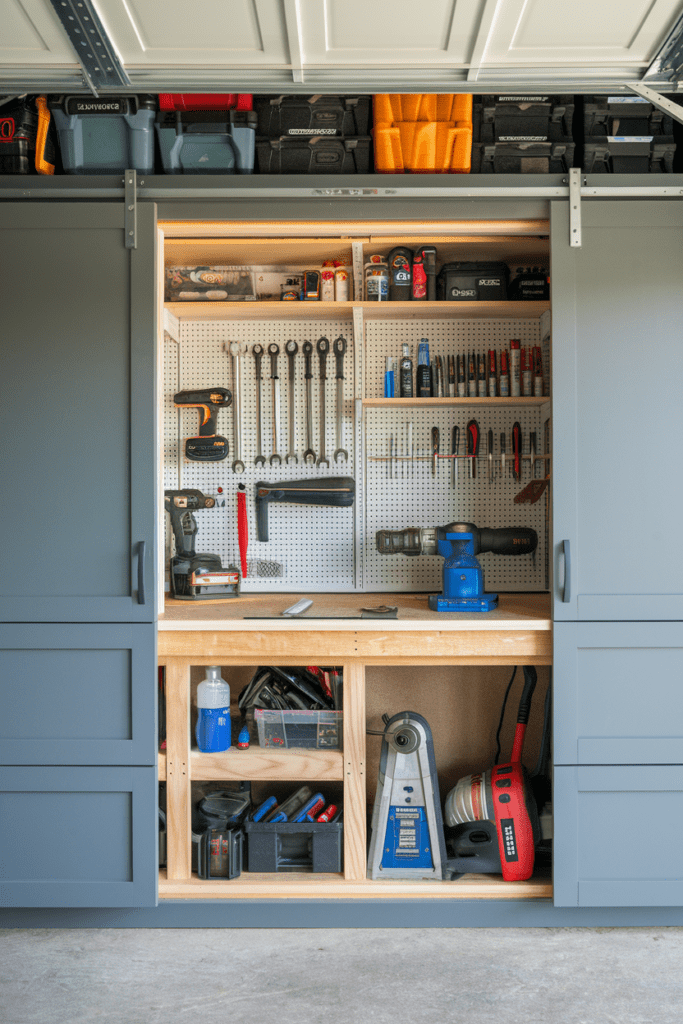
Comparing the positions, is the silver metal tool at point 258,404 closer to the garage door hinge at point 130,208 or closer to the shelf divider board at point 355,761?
the garage door hinge at point 130,208

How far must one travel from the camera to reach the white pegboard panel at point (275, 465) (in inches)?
112

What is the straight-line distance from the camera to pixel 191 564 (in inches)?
103

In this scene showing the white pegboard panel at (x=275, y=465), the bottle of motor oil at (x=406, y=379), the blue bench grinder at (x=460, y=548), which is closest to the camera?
the blue bench grinder at (x=460, y=548)

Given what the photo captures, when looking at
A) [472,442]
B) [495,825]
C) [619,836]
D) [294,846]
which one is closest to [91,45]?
[472,442]

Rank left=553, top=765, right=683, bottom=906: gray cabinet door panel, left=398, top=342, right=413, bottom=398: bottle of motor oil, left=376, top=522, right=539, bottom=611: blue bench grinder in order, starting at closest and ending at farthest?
left=553, top=765, right=683, bottom=906: gray cabinet door panel → left=376, top=522, right=539, bottom=611: blue bench grinder → left=398, top=342, right=413, bottom=398: bottle of motor oil

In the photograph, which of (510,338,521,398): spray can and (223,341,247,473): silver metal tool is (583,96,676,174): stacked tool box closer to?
(510,338,521,398): spray can

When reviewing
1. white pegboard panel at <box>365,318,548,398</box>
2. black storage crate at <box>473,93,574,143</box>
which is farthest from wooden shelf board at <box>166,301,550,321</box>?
black storage crate at <box>473,93,574,143</box>

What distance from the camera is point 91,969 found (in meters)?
2.08

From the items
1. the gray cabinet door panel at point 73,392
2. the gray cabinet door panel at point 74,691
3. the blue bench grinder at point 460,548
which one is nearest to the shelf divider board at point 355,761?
the blue bench grinder at point 460,548

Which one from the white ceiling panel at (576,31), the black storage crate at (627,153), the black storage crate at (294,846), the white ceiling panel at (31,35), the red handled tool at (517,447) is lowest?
the black storage crate at (294,846)

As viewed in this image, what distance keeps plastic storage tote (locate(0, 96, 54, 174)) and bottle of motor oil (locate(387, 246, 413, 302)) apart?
47.3 inches

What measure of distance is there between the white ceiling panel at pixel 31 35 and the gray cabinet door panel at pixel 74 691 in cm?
161

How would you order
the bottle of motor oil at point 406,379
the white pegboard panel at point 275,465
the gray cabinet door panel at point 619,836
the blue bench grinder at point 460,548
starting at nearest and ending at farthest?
1. the gray cabinet door panel at point 619,836
2. the blue bench grinder at point 460,548
3. the bottle of motor oil at point 406,379
4. the white pegboard panel at point 275,465

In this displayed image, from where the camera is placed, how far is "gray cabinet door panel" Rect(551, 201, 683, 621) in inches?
87.4
